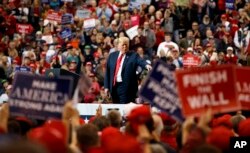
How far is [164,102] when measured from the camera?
28.2ft

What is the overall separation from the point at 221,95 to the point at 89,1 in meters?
23.1

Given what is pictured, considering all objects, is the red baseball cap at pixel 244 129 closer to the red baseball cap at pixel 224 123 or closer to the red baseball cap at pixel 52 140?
the red baseball cap at pixel 224 123

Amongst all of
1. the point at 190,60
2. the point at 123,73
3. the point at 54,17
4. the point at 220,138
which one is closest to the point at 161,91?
the point at 220,138

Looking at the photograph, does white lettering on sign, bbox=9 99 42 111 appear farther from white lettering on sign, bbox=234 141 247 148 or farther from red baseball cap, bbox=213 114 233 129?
red baseball cap, bbox=213 114 233 129

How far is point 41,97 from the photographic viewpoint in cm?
846

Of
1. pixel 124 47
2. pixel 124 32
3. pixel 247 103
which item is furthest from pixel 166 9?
pixel 247 103

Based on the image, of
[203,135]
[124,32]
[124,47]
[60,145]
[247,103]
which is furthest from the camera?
[124,32]

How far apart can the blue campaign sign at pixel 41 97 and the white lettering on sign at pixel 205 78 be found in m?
1.03

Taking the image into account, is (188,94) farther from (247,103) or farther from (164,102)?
(247,103)

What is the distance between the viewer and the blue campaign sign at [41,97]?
332 inches

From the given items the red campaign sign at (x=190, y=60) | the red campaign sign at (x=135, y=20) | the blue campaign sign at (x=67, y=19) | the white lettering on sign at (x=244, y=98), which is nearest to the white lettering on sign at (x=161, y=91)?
the white lettering on sign at (x=244, y=98)

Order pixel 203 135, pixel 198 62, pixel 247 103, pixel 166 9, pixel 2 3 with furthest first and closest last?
pixel 2 3, pixel 166 9, pixel 198 62, pixel 247 103, pixel 203 135

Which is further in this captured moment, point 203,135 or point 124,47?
point 124,47

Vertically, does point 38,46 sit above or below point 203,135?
below
